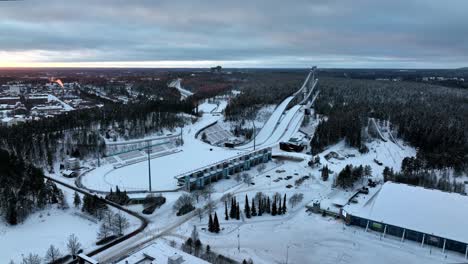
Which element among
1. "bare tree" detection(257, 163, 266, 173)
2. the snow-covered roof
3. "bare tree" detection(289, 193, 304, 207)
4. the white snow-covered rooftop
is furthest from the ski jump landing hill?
the snow-covered roof

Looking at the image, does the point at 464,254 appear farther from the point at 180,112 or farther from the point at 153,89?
the point at 153,89

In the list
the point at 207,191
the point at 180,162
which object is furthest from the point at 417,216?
the point at 180,162

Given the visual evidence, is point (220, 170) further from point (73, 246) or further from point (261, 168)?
point (73, 246)

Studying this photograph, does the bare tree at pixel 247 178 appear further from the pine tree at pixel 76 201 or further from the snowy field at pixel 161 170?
the pine tree at pixel 76 201

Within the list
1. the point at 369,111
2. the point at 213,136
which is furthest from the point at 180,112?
the point at 369,111

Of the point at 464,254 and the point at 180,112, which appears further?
the point at 180,112

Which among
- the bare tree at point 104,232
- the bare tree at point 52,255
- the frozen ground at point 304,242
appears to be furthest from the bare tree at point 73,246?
the frozen ground at point 304,242
